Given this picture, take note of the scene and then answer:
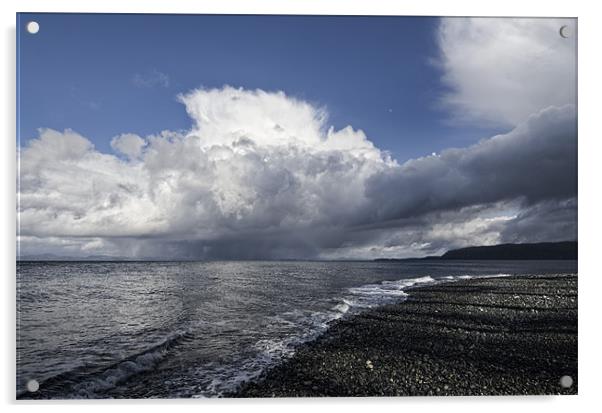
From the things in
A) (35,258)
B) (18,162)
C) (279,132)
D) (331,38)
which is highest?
(331,38)

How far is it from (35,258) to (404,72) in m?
6.56

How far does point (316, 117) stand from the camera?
5703mm

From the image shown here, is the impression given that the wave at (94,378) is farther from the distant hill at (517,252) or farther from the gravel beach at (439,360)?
the distant hill at (517,252)

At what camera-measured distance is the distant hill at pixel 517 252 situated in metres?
5.69

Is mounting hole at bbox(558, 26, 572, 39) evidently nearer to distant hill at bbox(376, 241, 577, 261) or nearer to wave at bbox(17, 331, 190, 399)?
distant hill at bbox(376, 241, 577, 261)

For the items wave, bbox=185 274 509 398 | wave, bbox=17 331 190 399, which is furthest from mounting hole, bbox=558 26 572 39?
wave, bbox=17 331 190 399

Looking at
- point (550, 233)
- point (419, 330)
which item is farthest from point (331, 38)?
point (419, 330)

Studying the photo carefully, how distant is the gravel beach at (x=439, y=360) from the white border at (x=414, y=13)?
0.57ft

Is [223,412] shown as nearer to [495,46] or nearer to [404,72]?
[404,72]

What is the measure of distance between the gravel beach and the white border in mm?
173

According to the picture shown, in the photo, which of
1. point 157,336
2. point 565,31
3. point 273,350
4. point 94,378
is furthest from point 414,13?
point 157,336

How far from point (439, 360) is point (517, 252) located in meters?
3.26

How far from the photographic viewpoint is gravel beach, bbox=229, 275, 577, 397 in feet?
15.9
